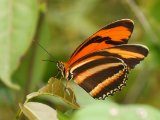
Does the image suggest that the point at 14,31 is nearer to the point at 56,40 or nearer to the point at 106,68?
the point at 106,68

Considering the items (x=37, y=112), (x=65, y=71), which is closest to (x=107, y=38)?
(x=65, y=71)

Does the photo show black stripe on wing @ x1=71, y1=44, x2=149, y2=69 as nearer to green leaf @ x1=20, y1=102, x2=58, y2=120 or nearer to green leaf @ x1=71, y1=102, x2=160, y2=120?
green leaf @ x1=20, y1=102, x2=58, y2=120

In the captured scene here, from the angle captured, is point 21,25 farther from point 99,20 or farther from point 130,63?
point 99,20

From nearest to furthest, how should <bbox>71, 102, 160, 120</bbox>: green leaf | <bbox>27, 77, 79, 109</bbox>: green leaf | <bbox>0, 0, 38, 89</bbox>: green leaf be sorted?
1. <bbox>71, 102, 160, 120</bbox>: green leaf
2. <bbox>27, 77, 79, 109</bbox>: green leaf
3. <bbox>0, 0, 38, 89</bbox>: green leaf

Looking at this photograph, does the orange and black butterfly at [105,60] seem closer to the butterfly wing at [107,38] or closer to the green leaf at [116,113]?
the butterfly wing at [107,38]

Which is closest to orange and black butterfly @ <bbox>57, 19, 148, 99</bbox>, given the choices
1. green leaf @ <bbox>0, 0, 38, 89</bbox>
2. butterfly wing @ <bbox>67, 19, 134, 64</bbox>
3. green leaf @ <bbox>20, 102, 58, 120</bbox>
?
butterfly wing @ <bbox>67, 19, 134, 64</bbox>

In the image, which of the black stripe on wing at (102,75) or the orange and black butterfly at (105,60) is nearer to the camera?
the orange and black butterfly at (105,60)

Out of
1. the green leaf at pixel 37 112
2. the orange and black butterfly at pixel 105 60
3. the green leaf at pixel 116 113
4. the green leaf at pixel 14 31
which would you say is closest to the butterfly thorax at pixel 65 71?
the orange and black butterfly at pixel 105 60
